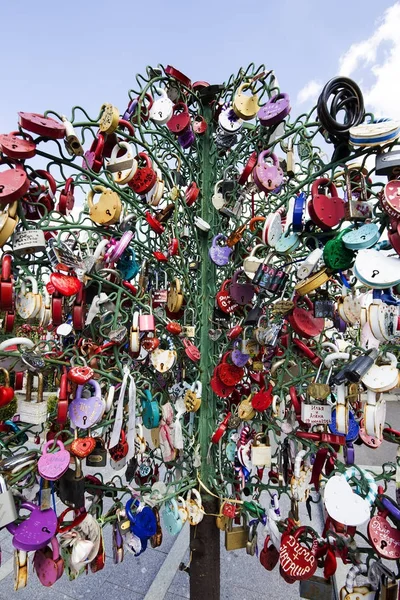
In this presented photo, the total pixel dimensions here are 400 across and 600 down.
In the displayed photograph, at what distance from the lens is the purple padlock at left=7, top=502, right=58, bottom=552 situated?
53.2 inches

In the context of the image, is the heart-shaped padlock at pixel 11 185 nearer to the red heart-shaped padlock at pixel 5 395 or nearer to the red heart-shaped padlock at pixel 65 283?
the red heart-shaped padlock at pixel 65 283

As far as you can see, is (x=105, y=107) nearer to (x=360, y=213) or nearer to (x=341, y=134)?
(x=341, y=134)

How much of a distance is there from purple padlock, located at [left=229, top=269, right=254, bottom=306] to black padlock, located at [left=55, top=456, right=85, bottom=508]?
1102 mm

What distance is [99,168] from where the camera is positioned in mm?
1703

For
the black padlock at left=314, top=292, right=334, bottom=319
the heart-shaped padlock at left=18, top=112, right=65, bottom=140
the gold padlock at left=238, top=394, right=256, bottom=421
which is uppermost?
the heart-shaped padlock at left=18, top=112, right=65, bottom=140

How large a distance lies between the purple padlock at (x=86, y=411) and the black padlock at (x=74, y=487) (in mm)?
184

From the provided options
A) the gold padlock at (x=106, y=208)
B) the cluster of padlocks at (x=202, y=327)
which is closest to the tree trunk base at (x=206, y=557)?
the cluster of padlocks at (x=202, y=327)

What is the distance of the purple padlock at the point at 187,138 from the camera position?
7.16ft

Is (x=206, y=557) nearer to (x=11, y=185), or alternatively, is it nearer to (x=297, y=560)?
(x=297, y=560)

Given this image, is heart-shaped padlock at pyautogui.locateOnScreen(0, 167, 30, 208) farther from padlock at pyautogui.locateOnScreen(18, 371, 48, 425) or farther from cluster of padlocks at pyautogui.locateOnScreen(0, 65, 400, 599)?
padlock at pyautogui.locateOnScreen(18, 371, 48, 425)

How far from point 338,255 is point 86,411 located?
3.94ft

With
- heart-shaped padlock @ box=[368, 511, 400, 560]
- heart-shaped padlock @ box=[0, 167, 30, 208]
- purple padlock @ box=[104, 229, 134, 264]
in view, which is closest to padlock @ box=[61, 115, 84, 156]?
heart-shaped padlock @ box=[0, 167, 30, 208]

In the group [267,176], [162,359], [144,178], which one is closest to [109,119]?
[144,178]

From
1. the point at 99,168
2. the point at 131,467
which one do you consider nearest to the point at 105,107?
the point at 99,168
